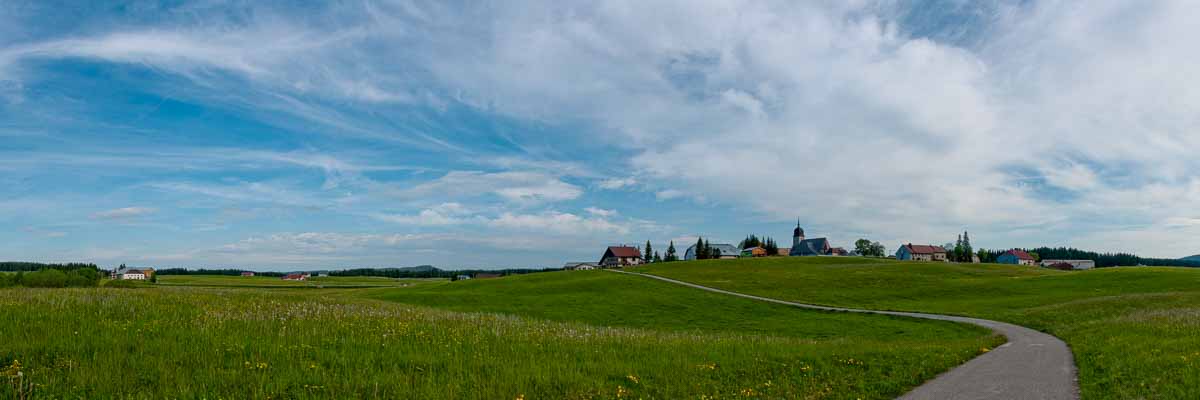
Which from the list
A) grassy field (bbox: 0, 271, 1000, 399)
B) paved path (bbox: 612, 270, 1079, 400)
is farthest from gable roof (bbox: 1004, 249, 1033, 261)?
grassy field (bbox: 0, 271, 1000, 399)

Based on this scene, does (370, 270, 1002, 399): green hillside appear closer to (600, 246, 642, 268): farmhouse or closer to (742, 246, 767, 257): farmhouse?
(600, 246, 642, 268): farmhouse

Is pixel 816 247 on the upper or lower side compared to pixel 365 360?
upper

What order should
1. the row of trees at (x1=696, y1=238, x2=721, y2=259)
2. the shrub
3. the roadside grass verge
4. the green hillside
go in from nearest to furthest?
the roadside grass verge
the green hillside
the shrub
the row of trees at (x1=696, y1=238, x2=721, y2=259)

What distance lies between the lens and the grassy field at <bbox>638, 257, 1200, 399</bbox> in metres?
14.1

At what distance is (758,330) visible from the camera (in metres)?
38.1

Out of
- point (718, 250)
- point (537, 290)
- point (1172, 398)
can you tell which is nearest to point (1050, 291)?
point (537, 290)

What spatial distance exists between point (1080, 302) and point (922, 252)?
168458 mm

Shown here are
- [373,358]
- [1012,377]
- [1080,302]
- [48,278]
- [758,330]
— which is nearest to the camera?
[373,358]

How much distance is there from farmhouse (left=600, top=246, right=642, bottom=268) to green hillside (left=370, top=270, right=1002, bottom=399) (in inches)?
4323

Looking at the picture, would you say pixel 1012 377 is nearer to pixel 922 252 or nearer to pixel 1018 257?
pixel 922 252

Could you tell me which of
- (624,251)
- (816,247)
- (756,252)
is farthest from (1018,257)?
(624,251)

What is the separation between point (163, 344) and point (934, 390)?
16562 mm

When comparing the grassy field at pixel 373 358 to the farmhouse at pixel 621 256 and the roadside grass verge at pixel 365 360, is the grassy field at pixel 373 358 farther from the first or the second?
the farmhouse at pixel 621 256

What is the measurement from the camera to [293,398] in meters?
9.83
